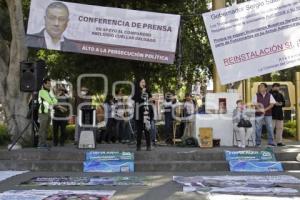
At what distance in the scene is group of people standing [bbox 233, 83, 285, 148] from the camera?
51.5 ft

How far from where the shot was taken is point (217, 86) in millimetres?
17703

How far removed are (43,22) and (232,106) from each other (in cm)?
637

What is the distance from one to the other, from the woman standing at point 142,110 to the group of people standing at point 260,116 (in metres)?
2.98

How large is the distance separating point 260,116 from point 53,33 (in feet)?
21.9

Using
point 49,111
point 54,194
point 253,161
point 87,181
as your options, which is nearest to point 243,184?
point 253,161

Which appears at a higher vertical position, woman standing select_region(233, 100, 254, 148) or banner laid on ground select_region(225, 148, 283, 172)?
woman standing select_region(233, 100, 254, 148)

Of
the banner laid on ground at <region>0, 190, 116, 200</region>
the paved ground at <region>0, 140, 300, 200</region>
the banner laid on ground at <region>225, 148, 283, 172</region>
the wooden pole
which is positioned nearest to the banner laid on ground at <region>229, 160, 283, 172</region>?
the banner laid on ground at <region>225, 148, 283, 172</region>

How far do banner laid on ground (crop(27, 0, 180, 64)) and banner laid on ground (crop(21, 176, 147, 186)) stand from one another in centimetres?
485

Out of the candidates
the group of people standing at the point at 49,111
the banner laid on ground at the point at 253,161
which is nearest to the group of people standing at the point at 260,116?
the banner laid on ground at the point at 253,161

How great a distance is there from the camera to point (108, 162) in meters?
13.6

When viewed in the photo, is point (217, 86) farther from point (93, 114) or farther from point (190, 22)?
point (190, 22)

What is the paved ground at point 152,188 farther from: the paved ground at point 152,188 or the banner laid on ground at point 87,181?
the banner laid on ground at point 87,181

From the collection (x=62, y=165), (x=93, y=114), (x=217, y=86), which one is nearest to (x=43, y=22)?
(x=93, y=114)

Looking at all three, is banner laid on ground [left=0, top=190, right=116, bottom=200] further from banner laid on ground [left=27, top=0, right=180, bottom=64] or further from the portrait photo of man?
the portrait photo of man
